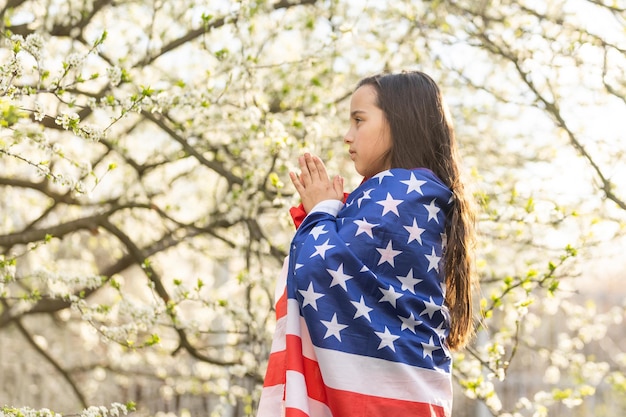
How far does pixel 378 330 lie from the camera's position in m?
1.94

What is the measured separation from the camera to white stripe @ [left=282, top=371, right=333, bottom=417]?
1.91 m

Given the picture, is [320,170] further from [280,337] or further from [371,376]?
[371,376]

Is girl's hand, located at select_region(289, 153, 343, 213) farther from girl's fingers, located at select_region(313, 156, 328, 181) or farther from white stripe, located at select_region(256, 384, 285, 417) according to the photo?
white stripe, located at select_region(256, 384, 285, 417)

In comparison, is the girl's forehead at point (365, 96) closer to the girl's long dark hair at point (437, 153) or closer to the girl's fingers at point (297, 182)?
the girl's long dark hair at point (437, 153)

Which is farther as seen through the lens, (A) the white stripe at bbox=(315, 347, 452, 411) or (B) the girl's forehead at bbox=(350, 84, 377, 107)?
(B) the girl's forehead at bbox=(350, 84, 377, 107)

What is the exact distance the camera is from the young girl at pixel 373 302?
6.35ft

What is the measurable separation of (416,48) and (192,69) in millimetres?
1746

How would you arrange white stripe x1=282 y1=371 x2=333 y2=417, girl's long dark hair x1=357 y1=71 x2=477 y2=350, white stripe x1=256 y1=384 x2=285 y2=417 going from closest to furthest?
white stripe x1=282 y1=371 x2=333 y2=417
white stripe x1=256 y1=384 x2=285 y2=417
girl's long dark hair x1=357 y1=71 x2=477 y2=350

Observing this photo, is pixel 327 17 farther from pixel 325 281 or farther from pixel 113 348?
pixel 113 348

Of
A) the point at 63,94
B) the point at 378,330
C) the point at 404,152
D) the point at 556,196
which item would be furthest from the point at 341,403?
the point at 556,196

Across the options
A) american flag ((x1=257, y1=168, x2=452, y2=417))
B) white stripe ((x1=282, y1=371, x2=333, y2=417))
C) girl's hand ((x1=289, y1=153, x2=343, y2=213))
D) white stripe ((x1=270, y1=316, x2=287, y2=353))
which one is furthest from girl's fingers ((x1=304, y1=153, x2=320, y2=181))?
white stripe ((x1=282, y1=371, x2=333, y2=417))

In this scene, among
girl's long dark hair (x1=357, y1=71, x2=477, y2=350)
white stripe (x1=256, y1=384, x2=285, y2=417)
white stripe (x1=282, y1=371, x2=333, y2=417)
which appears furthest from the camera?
girl's long dark hair (x1=357, y1=71, x2=477, y2=350)

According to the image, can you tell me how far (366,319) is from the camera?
194 centimetres

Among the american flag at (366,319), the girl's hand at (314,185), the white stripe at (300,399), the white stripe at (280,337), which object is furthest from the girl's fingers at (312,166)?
the white stripe at (300,399)
